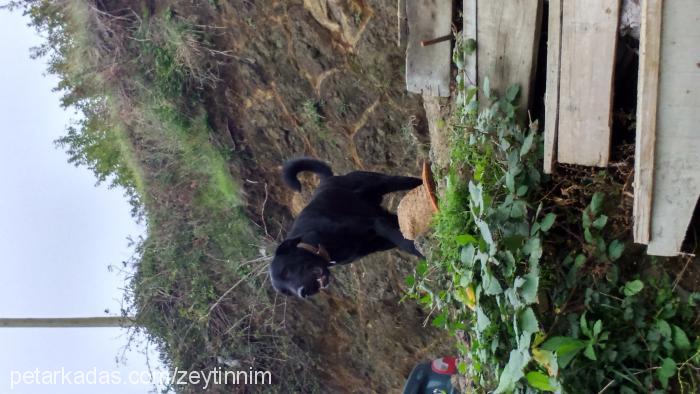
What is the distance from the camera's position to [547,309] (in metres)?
2.19

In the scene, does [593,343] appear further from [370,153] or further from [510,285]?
[370,153]

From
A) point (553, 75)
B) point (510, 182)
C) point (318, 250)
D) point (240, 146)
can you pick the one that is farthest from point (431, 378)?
point (240, 146)

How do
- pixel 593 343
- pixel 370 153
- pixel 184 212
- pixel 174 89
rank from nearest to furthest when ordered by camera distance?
pixel 593 343, pixel 370 153, pixel 174 89, pixel 184 212

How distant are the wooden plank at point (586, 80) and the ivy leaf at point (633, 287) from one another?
41 cm

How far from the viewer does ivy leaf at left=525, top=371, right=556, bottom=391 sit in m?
1.89

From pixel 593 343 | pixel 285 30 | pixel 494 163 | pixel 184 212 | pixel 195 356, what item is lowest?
pixel 195 356

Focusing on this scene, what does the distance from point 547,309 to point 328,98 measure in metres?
3.77

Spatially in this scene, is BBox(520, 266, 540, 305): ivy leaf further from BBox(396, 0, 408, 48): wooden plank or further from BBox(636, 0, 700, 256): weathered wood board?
BBox(396, 0, 408, 48): wooden plank

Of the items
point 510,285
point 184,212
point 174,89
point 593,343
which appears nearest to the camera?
point 593,343

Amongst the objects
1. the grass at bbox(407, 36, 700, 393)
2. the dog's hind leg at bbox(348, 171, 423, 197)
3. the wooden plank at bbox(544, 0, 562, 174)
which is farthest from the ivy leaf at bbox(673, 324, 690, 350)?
the dog's hind leg at bbox(348, 171, 423, 197)

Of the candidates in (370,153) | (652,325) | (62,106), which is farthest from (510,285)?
(62,106)

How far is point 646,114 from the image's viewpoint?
1809mm

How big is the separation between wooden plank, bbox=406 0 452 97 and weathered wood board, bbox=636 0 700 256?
122cm

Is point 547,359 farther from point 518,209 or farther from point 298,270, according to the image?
point 298,270
